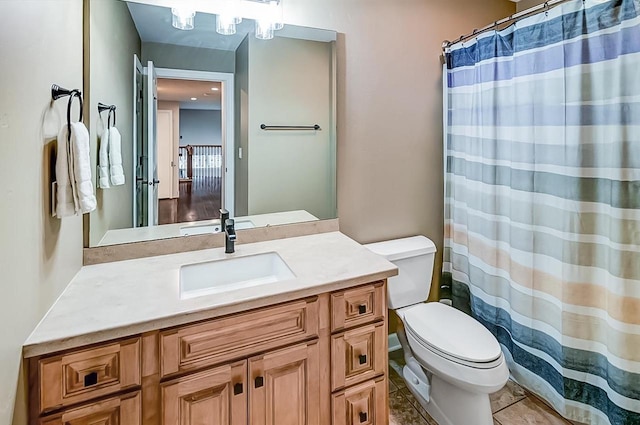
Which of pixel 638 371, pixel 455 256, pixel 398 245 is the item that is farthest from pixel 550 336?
pixel 398 245

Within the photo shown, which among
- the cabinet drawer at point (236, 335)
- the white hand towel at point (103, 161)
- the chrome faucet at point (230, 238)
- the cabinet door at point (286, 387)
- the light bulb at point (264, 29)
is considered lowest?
the cabinet door at point (286, 387)

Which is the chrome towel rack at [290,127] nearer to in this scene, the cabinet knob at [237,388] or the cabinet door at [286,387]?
the cabinet door at [286,387]

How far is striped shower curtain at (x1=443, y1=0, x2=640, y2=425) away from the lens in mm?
1512

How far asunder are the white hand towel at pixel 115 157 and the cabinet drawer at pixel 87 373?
0.79 metres

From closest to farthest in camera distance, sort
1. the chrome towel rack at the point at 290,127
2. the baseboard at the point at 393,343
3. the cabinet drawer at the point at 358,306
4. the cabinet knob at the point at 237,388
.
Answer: the cabinet knob at the point at 237,388 < the cabinet drawer at the point at 358,306 < the chrome towel rack at the point at 290,127 < the baseboard at the point at 393,343

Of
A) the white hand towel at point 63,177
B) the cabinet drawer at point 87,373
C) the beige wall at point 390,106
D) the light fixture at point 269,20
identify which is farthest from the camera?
the beige wall at point 390,106

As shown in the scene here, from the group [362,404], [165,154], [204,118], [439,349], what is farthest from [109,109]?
[439,349]

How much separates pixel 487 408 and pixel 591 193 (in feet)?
3.54

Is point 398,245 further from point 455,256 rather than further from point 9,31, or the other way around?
point 9,31

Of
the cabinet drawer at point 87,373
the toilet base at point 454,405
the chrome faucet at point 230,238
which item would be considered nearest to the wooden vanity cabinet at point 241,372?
the cabinet drawer at point 87,373

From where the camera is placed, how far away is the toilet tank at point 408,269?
6.75 feet

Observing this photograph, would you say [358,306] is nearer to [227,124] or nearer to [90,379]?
[90,379]

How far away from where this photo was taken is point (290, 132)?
2.03 m

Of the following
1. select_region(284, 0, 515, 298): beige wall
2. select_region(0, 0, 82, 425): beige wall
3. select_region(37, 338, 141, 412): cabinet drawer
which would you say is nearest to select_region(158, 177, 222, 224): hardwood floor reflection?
select_region(0, 0, 82, 425): beige wall
